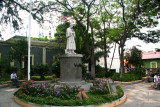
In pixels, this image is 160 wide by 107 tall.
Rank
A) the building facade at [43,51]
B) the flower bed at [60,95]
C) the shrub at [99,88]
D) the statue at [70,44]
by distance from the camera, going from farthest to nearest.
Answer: the building facade at [43,51], the statue at [70,44], the shrub at [99,88], the flower bed at [60,95]

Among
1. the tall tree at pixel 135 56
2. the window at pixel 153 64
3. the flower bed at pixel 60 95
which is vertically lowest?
the flower bed at pixel 60 95

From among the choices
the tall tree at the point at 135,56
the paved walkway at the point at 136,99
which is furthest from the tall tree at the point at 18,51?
the tall tree at the point at 135,56

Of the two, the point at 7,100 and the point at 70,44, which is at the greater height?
the point at 70,44

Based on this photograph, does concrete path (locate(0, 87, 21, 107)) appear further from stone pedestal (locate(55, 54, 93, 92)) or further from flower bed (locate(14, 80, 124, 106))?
stone pedestal (locate(55, 54, 93, 92))

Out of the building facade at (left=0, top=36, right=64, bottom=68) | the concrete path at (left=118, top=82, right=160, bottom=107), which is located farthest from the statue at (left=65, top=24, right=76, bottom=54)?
the building facade at (left=0, top=36, right=64, bottom=68)

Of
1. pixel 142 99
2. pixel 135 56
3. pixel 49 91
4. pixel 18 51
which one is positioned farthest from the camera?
pixel 135 56

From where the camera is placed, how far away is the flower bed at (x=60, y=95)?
5934 mm

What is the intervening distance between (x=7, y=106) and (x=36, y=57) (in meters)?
13.8

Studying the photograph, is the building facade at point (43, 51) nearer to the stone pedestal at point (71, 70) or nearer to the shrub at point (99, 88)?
the stone pedestal at point (71, 70)

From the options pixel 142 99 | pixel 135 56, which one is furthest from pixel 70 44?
pixel 135 56

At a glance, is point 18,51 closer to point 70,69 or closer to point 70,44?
point 70,44

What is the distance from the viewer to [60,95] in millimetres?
6719

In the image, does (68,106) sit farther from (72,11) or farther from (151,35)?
(151,35)

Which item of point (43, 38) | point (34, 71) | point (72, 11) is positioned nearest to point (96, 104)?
point (72, 11)
